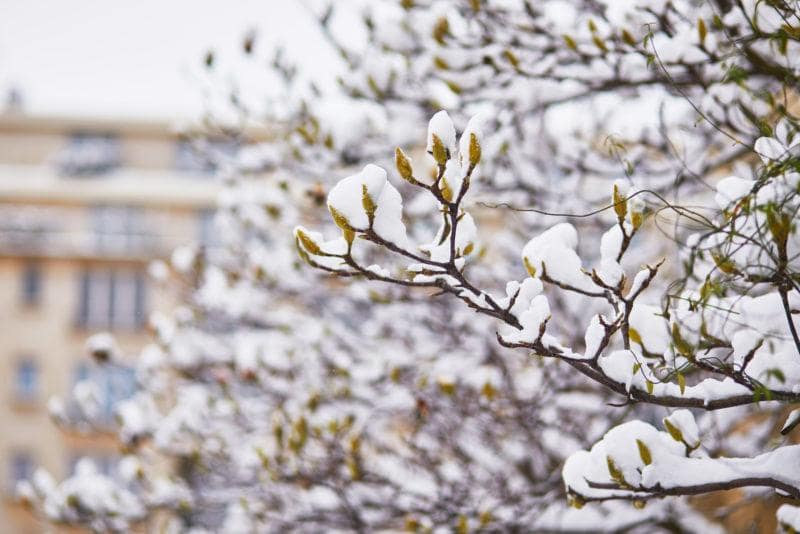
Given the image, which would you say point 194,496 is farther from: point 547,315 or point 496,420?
point 547,315

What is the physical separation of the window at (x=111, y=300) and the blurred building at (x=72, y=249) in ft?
0.08

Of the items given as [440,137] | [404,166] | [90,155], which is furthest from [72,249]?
[440,137]

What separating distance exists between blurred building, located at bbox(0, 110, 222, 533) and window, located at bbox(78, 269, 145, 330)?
25 mm

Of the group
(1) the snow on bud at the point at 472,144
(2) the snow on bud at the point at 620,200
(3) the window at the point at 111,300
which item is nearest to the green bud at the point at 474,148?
(1) the snow on bud at the point at 472,144

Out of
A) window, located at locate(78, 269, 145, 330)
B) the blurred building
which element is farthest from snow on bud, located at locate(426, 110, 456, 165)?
window, located at locate(78, 269, 145, 330)

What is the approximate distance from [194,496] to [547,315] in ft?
12.6

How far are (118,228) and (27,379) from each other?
430 centimetres

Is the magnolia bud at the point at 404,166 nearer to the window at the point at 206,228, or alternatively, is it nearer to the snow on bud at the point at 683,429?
the snow on bud at the point at 683,429

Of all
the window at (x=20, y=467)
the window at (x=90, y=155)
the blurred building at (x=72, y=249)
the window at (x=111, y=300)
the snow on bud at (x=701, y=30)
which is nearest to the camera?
the snow on bud at (x=701, y=30)

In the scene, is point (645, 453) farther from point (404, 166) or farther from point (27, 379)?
point (27, 379)

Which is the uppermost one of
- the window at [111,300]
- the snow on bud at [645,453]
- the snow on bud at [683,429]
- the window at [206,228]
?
the window at [206,228]

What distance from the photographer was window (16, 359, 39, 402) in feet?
69.6

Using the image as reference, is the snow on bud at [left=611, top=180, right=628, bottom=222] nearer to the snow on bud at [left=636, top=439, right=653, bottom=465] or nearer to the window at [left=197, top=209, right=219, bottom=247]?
the snow on bud at [left=636, top=439, right=653, bottom=465]

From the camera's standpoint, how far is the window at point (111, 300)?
22266mm
